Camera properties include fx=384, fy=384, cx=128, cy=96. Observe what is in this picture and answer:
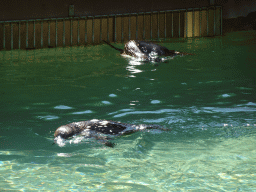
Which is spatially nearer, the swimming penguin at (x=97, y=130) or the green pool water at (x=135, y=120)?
the green pool water at (x=135, y=120)

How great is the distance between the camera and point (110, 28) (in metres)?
14.1

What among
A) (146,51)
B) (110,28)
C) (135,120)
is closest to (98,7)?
(110,28)

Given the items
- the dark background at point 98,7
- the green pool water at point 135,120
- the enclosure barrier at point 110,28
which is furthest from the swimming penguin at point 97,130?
the dark background at point 98,7

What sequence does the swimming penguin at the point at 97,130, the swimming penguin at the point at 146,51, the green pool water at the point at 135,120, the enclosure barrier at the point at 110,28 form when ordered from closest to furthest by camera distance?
the green pool water at the point at 135,120 < the swimming penguin at the point at 97,130 < the swimming penguin at the point at 146,51 < the enclosure barrier at the point at 110,28

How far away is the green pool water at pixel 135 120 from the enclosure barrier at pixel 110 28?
10.3ft

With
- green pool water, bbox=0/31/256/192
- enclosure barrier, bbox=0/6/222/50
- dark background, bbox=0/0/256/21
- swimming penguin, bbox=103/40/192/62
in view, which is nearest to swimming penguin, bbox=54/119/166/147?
green pool water, bbox=0/31/256/192

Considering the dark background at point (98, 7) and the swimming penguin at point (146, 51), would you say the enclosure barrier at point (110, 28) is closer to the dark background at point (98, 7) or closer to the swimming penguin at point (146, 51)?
the dark background at point (98, 7)

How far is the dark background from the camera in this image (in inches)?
530

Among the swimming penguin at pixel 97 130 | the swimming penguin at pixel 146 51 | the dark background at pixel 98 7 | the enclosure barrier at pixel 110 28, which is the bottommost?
the swimming penguin at pixel 97 130

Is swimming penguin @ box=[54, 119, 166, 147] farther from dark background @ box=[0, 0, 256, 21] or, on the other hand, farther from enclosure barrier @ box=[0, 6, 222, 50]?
dark background @ box=[0, 0, 256, 21]

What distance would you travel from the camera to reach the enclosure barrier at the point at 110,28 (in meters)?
13.4

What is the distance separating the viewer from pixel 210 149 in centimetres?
382

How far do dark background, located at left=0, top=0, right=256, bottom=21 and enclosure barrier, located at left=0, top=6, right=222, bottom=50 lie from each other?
0.67 feet

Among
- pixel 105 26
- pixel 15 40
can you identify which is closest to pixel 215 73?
pixel 105 26
